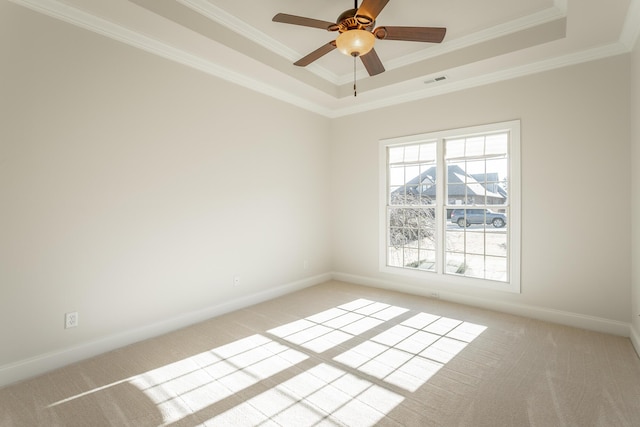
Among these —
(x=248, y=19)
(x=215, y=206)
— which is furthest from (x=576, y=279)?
(x=248, y=19)

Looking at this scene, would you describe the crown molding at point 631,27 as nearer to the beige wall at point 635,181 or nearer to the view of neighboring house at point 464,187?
the beige wall at point 635,181

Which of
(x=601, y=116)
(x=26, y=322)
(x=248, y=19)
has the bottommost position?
(x=26, y=322)

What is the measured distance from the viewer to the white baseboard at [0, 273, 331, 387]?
2.34 meters

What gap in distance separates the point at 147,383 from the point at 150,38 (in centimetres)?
296

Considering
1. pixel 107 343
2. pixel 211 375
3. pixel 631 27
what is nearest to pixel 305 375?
pixel 211 375

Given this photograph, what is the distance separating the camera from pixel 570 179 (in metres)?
3.32

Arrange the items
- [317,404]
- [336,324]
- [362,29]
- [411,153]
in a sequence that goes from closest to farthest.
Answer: [317,404] → [362,29] → [336,324] → [411,153]

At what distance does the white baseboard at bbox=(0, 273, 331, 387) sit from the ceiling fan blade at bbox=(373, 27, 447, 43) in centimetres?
316

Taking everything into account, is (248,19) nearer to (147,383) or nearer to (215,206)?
(215,206)

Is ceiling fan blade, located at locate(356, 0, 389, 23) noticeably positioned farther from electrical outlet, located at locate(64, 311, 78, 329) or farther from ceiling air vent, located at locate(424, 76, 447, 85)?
electrical outlet, located at locate(64, 311, 78, 329)

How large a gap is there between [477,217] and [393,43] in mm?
2306

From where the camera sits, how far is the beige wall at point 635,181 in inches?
109

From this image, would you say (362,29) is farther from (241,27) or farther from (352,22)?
(241,27)

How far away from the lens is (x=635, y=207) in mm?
2914
